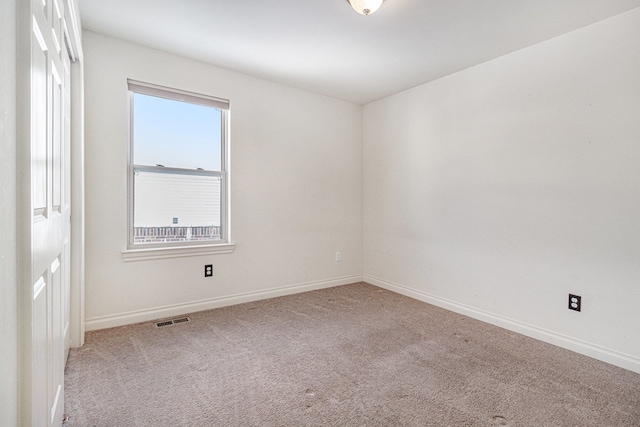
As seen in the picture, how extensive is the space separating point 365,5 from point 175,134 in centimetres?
202

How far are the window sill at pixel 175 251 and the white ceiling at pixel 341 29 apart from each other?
5.88ft

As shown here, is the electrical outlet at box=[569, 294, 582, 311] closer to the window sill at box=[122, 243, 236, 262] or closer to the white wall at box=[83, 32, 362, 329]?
the white wall at box=[83, 32, 362, 329]

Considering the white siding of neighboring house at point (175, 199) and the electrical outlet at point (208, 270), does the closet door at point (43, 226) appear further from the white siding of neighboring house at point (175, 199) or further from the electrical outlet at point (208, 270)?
the electrical outlet at point (208, 270)

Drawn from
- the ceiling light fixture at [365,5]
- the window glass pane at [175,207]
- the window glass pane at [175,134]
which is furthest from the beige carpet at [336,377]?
the ceiling light fixture at [365,5]

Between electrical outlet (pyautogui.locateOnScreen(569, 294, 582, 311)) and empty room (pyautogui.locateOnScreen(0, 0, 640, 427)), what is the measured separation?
0.05 feet

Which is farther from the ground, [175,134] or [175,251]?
[175,134]

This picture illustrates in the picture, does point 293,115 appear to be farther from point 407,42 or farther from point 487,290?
point 487,290

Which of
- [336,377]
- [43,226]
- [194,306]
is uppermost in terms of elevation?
[43,226]

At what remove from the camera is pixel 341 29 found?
241 cm

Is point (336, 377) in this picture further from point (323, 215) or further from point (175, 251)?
point (323, 215)

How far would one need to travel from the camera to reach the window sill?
271 cm

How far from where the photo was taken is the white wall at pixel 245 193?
8.46ft

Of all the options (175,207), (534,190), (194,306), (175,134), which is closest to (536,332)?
(534,190)

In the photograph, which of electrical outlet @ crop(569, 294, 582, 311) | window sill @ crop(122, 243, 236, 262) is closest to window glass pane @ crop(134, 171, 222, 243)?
window sill @ crop(122, 243, 236, 262)
